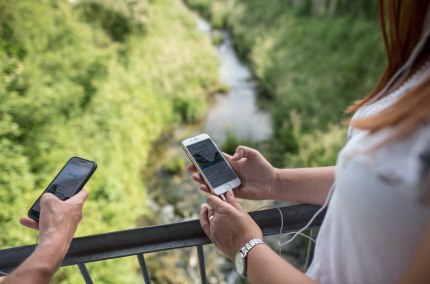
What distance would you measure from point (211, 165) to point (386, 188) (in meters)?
0.87

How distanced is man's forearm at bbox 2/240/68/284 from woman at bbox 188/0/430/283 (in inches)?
22.1

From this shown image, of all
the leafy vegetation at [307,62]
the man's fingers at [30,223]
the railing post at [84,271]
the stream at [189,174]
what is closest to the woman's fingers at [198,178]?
the railing post at [84,271]

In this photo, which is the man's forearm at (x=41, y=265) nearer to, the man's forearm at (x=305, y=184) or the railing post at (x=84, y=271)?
the railing post at (x=84, y=271)

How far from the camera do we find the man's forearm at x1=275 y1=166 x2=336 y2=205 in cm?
117

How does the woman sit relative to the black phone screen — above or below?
above

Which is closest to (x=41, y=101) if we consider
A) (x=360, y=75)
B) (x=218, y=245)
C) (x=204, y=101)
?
(x=218, y=245)

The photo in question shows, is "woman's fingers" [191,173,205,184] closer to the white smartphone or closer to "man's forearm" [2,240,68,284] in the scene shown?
the white smartphone

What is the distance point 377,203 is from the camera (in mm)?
601

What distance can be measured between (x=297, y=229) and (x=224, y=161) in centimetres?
45

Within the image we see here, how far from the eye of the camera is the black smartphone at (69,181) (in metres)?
1.30

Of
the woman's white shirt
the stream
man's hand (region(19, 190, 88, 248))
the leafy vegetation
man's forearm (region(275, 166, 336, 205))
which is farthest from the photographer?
the leafy vegetation

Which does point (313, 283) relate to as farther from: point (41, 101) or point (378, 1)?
point (41, 101)

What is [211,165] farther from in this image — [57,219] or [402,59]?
[402,59]

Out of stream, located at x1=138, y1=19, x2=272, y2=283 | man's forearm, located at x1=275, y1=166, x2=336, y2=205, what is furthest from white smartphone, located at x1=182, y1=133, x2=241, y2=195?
stream, located at x1=138, y1=19, x2=272, y2=283
